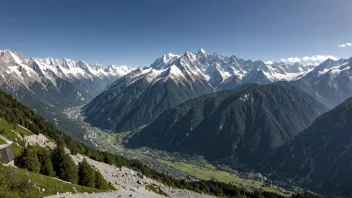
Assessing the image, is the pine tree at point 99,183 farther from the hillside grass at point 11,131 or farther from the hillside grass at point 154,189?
the hillside grass at point 154,189

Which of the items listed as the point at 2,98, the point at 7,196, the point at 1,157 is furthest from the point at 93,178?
the point at 2,98

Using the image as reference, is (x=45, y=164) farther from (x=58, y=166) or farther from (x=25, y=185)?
(x=25, y=185)

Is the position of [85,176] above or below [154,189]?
above

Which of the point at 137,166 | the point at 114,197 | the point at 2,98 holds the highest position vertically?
the point at 2,98

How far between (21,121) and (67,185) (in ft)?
186

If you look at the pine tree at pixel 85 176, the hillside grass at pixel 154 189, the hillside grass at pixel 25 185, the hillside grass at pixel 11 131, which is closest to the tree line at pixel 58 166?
the pine tree at pixel 85 176

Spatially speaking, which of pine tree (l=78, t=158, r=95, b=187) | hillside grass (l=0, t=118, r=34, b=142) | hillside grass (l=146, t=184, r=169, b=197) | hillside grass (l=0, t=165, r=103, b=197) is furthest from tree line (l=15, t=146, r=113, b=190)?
hillside grass (l=146, t=184, r=169, b=197)

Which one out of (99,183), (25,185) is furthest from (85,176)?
(25,185)

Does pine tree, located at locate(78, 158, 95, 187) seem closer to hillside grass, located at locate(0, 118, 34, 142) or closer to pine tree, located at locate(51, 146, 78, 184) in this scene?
pine tree, located at locate(51, 146, 78, 184)

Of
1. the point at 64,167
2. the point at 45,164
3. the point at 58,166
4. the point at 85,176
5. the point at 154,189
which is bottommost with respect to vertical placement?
the point at 154,189

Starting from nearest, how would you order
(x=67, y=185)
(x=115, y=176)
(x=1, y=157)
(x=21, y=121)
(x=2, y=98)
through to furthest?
(x=1, y=157)
(x=67, y=185)
(x=115, y=176)
(x=21, y=121)
(x=2, y=98)

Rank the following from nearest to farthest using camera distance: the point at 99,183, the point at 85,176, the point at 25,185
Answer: the point at 25,185, the point at 85,176, the point at 99,183

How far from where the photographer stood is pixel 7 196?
151 ft

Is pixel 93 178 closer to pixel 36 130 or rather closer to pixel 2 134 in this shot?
pixel 2 134
